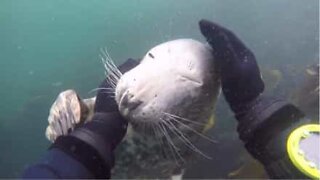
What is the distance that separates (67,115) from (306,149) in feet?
4.96

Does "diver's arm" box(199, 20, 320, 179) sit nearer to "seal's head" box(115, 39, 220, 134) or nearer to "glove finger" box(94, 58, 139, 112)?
"seal's head" box(115, 39, 220, 134)

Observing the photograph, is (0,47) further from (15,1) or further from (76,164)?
(76,164)

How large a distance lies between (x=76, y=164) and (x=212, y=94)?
1.13 m

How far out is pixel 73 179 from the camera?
2.21m

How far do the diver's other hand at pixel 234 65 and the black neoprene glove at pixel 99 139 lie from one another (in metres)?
0.73

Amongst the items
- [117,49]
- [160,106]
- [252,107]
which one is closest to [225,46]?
[252,107]

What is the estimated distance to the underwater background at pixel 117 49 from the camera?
7.82m

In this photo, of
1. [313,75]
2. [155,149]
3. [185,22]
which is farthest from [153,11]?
[155,149]

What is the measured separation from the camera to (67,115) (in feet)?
9.30

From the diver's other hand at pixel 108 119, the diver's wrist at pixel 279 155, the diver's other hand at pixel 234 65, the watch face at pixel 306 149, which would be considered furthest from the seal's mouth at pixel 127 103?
the watch face at pixel 306 149

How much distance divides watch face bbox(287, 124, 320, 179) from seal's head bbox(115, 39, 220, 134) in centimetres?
71

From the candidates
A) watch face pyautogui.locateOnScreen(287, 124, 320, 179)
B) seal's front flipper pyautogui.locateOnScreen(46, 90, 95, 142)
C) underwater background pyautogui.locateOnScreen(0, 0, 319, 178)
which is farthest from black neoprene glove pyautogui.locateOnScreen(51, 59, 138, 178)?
underwater background pyautogui.locateOnScreen(0, 0, 319, 178)

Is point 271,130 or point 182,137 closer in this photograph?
point 271,130

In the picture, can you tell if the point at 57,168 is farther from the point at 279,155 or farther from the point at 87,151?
the point at 279,155
